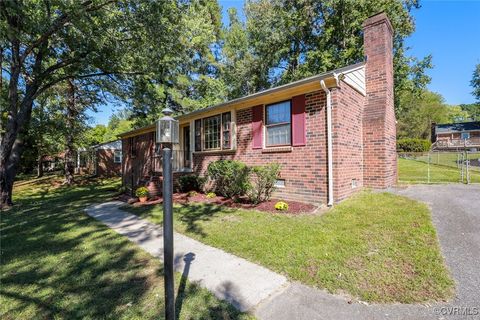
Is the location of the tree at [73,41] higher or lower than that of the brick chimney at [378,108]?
higher

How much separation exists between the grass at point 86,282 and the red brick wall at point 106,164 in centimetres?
2034

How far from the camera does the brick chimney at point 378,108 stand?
7.80m

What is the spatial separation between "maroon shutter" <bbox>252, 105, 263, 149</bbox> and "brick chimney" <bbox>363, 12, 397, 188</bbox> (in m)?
3.40

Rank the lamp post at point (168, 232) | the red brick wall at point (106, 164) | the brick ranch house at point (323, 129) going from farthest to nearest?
1. the red brick wall at point (106, 164)
2. the brick ranch house at point (323, 129)
3. the lamp post at point (168, 232)

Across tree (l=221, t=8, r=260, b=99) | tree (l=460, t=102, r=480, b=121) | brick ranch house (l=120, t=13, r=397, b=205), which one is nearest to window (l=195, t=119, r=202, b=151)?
brick ranch house (l=120, t=13, r=397, b=205)

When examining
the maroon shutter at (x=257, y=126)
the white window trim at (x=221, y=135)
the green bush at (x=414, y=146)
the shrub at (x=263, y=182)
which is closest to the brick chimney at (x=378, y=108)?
the shrub at (x=263, y=182)

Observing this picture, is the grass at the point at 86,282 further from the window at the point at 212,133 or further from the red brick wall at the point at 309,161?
the window at the point at 212,133

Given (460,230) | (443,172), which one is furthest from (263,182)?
(443,172)

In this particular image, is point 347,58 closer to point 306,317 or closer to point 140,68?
point 140,68

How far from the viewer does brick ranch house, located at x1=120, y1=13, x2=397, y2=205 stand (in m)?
6.47

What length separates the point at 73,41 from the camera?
8.81 meters

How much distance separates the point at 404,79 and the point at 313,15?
8108 millimetres

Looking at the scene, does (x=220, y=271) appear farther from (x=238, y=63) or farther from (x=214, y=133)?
(x=238, y=63)

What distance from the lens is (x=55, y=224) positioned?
6328 mm
